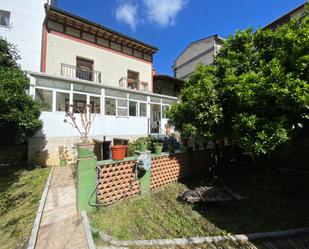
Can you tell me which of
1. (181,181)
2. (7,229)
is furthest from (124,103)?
(7,229)

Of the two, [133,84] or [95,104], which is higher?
[133,84]

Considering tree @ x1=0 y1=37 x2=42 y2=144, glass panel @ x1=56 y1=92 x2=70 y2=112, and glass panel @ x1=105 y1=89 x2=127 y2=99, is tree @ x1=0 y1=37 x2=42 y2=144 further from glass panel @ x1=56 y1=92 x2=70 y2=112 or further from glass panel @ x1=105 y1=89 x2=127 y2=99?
glass panel @ x1=105 y1=89 x2=127 y2=99

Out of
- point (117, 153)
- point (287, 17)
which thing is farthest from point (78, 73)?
point (287, 17)

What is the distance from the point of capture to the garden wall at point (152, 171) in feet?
17.0

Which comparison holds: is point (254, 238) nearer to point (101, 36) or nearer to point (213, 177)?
point (213, 177)

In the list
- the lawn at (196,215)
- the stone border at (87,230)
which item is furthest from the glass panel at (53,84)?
the stone border at (87,230)

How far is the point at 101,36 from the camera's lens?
15.0 m

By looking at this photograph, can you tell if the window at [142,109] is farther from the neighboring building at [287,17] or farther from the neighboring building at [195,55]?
the neighboring building at [287,17]

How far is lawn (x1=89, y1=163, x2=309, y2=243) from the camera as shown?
4.33 metres

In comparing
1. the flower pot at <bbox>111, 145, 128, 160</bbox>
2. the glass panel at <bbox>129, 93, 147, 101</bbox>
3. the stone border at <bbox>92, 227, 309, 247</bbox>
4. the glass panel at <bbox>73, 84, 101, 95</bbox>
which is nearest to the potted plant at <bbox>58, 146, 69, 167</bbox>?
the glass panel at <bbox>73, 84, 101, 95</bbox>

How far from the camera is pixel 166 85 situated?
2011 centimetres

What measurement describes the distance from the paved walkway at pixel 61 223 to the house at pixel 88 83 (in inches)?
179

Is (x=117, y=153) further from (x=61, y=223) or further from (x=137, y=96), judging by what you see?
(x=137, y=96)

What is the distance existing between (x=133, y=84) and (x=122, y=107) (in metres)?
4.34
